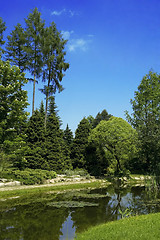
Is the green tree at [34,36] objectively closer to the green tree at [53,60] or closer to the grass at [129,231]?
the green tree at [53,60]

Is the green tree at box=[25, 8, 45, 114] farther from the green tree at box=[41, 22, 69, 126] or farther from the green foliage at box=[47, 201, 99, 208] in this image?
the green foliage at box=[47, 201, 99, 208]

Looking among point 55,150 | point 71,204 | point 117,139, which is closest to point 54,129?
point 55,150

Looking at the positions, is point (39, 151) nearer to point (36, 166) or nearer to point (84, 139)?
point (36, 166)

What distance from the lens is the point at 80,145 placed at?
24.9 meters

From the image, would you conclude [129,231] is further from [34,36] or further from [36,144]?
[34,36]

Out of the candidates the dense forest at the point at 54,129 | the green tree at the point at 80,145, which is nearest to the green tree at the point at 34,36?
the dense forest at the point at 54,129

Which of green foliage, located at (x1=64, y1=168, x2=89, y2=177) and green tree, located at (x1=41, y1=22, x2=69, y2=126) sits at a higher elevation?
green tree, located at (x1=41, y1=22, x2=69, y2=126)

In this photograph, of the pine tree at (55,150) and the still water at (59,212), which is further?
the pine tree at (55,150)

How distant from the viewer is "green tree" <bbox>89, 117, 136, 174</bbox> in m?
21.9

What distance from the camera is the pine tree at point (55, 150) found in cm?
2191

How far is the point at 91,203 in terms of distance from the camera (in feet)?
38.2

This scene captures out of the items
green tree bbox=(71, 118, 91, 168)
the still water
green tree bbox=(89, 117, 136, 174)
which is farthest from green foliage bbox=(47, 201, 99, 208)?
green tree bbox=(71, 118, 91, 168)

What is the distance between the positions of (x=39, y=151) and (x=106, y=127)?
7210 millimetres

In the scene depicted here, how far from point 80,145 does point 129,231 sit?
18607 millimetres
